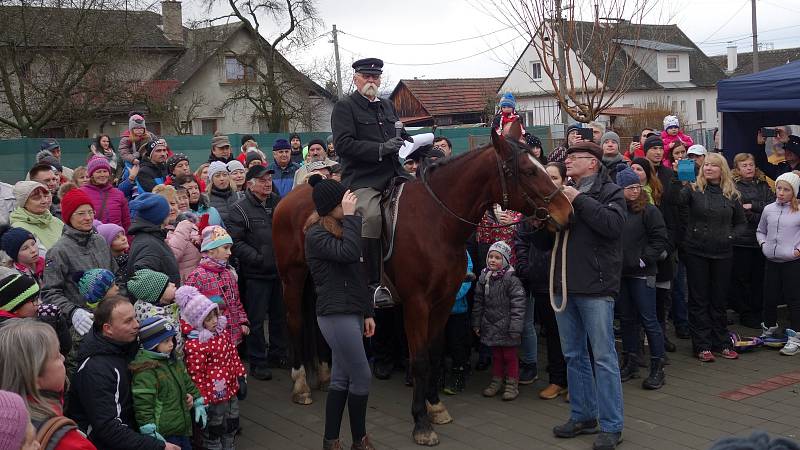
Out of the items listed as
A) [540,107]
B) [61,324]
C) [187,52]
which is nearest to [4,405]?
[61,324]

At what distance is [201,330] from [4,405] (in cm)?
279

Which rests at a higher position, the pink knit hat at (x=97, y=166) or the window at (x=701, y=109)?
the window at (x=701, y=109)

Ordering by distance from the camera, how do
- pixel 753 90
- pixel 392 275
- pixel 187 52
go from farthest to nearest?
1. pixel 187 52
2. pixel 753 90
3. pixel 392 275

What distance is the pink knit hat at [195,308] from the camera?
5.37 metres

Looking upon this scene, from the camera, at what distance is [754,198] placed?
9148mm

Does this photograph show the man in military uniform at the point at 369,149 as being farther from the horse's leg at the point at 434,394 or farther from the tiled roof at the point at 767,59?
the tiled roof at the point at 767,59

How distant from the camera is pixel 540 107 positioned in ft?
149

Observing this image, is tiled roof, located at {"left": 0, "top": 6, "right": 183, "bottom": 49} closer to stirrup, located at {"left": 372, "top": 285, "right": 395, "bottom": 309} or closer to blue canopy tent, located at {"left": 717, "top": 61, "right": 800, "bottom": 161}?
blue canopy tent, located at {"left": 717, "top": 61, "right": 800, "bottom": 161}

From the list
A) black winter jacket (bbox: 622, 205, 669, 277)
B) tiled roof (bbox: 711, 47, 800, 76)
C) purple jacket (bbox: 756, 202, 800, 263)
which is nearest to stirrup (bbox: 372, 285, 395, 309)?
black winter jacket (bbox: 622, 205, 669, 277)

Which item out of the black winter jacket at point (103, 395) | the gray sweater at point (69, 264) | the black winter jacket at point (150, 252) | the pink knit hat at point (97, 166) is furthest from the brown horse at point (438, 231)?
the pink knit hat at point (97, 166)

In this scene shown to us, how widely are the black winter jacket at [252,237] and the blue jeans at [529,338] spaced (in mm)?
2600

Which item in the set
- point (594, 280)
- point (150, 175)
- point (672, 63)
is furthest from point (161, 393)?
point (672, 63)

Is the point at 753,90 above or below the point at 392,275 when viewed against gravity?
above

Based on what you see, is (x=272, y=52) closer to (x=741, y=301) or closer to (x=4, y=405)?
(x=741, y=301)
